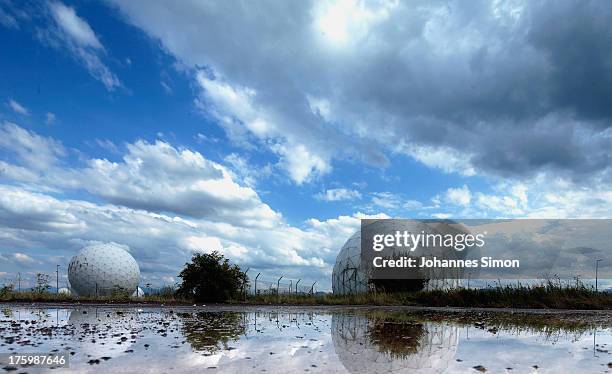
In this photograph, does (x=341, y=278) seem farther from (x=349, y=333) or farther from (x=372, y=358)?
→ (x=372, y=358)

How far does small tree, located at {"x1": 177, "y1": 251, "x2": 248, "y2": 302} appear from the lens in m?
27.9

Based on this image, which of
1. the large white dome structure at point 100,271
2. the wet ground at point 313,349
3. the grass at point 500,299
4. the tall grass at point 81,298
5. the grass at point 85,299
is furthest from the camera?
the large white dome structure at point 100,271

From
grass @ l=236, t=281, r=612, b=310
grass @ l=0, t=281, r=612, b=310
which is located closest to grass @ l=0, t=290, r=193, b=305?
grass @ l=0, t=281, r=612, b=310

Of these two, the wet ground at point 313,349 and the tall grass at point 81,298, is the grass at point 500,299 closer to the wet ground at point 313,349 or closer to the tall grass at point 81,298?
the tall grass at point 81,298

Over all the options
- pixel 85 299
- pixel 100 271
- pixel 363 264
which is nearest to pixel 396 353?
pixel 85 299

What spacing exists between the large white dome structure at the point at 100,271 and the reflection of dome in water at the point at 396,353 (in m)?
39.4

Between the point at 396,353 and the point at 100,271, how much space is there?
43.6m

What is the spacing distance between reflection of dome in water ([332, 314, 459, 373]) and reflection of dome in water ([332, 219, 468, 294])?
26981mm

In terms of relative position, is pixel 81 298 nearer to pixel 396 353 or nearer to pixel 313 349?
pixel 313 349

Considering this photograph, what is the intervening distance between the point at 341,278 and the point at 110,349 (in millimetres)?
34085

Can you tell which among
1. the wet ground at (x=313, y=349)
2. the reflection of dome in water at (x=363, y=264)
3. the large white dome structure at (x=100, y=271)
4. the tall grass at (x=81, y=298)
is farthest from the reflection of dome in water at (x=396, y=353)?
the large white dome structure at (x=100, y=271)

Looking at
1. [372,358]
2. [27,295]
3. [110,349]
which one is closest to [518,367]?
[372,358]

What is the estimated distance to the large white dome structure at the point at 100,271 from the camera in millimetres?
45031

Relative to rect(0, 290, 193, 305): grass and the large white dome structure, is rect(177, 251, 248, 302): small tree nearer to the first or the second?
rect(0, 290, 193, 305): grass
